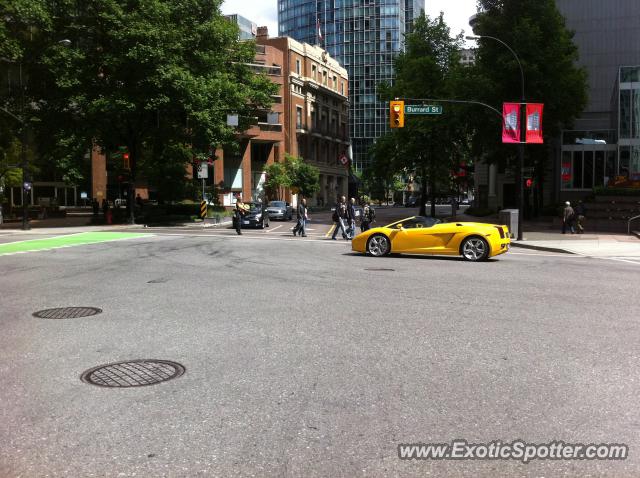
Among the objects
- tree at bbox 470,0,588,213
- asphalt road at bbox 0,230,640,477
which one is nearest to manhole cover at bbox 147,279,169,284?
asphalt road at bbox 0,230,640,477

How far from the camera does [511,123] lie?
26.1 meters

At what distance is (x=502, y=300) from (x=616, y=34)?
53.1 meters

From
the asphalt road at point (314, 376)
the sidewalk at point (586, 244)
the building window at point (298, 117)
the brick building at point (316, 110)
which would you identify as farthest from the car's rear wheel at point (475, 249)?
the building window at point (298, 117)

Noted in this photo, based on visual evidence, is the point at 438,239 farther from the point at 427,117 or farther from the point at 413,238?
the point at 427,117

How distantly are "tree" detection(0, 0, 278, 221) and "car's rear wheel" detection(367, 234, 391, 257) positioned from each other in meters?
19.3

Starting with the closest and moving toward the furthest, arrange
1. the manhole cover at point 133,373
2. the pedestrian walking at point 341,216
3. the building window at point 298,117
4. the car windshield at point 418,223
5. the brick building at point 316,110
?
1. the manhole cover at point 133,373
2. the car windshield at point 418,223
3. the pedestrian walking at point 341,216
4. the brick building at point 316,110
5. the building window at point 298,117

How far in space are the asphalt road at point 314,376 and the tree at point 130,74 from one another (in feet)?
Result: 83.0

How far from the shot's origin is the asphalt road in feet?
12.3

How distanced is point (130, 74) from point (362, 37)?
102797 mm

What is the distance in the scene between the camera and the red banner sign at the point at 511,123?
2598 cm

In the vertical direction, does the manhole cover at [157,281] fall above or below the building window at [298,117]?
below

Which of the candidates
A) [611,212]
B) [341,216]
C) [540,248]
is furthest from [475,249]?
[611,212]

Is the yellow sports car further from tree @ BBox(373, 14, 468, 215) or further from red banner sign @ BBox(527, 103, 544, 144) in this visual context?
tree @ BBox(373, 14, 468, 215)

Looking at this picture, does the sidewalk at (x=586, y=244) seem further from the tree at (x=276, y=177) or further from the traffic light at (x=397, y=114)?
the tree at (x=276, y=177)
